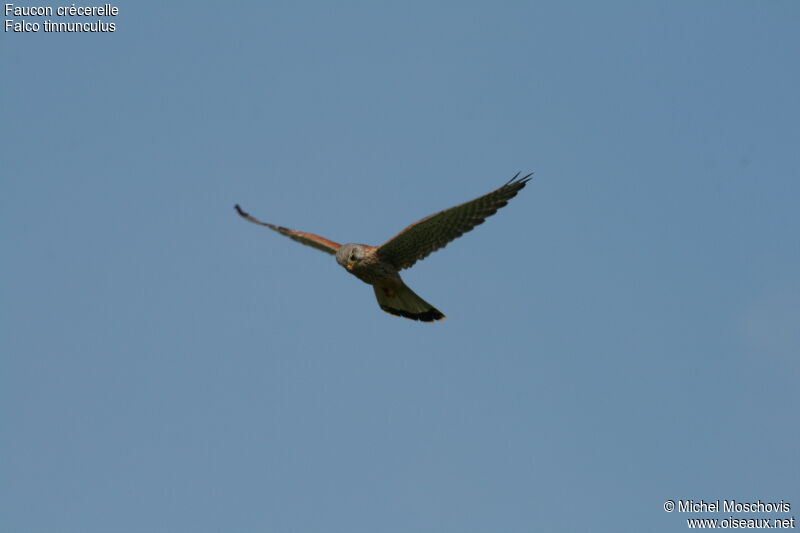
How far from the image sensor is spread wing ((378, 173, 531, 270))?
36.9 ft

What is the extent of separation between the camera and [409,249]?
11891 mm

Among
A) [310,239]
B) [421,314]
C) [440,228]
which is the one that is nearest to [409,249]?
[440,228]

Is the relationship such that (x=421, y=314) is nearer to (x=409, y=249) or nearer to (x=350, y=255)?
(x=409, y=249)

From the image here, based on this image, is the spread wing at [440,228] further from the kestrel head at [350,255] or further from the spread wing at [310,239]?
the spread wing at [310,239]

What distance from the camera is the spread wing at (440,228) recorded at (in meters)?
11.2

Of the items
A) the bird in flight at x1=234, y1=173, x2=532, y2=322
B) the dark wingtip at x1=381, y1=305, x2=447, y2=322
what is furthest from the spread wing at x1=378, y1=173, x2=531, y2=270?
the dark wingtip at x1=381, y1=305, x2=447, y2=322

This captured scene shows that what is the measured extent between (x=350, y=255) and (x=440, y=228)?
1084mm

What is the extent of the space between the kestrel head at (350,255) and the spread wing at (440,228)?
0.24 meters

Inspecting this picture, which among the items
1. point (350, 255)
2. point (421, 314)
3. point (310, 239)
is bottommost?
point (421, 314)

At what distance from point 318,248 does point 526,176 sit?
10.6 feet

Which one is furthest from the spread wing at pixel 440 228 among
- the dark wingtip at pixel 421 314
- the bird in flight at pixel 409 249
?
the dark wingtip at pixel 421 314

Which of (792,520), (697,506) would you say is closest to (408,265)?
(697,506)

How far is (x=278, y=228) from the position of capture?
1353 centimetres

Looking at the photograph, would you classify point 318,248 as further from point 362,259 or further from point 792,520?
point 792,520
